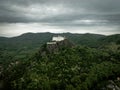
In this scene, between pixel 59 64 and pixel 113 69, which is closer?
pixel 113 69

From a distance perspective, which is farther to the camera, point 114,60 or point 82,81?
point 114,60

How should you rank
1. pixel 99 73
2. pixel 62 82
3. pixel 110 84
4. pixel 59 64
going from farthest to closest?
1. pixel 59 64
2. pixel 99 73
3. pixel 62 82
4. pixel 110 84

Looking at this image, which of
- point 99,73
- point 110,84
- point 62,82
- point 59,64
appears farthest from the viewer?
point 59,64

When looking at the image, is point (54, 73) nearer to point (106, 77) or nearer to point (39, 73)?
point (39, 73)

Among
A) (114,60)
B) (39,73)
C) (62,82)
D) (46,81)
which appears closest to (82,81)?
(62,82)

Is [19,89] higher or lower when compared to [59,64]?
lower

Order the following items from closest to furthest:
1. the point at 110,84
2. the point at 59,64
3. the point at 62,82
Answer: the point at 110,84 < the point at 62,82 < the point at 59,64

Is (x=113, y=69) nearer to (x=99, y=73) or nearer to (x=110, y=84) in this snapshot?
(x=99, y=73)

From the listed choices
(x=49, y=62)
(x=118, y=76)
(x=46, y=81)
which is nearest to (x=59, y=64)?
(x=49, y=62)
